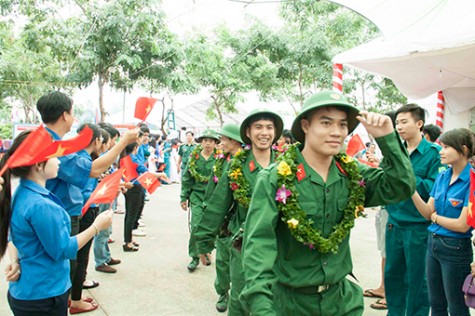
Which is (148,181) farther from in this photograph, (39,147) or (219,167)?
(39,147)

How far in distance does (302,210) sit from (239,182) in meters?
1.63

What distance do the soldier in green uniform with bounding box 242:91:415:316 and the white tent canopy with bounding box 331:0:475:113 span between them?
11.0ft

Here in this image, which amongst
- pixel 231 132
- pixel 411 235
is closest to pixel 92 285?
pixel 231 132

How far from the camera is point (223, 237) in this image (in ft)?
13.7

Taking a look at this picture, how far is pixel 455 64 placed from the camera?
598 centimetres

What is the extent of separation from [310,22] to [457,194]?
1231cm

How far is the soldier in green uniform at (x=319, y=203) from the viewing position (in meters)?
2.10

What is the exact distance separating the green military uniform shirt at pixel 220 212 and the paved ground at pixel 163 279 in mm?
1088

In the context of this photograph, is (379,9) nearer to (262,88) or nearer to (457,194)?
(457,194)

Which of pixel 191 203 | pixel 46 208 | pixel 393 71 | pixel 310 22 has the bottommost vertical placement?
pixel 191 203

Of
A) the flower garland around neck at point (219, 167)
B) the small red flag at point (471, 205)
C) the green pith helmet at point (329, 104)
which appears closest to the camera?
the green pith helmet at point (329, 104)

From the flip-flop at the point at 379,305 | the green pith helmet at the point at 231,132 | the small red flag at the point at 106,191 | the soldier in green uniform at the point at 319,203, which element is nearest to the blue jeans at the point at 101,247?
the green pith helmet at the point at 231,132

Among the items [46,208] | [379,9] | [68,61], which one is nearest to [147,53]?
[68,61]

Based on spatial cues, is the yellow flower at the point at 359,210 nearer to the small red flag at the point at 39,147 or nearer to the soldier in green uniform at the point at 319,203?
the soldier in green uniform at the point at 319,203
